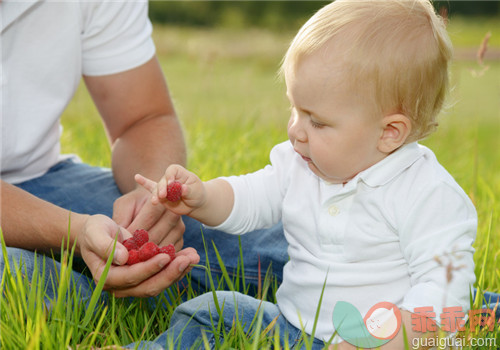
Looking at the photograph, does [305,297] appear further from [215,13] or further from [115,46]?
[215,13]

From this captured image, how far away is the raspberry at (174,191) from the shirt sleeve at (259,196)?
19cm

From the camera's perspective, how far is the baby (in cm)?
135

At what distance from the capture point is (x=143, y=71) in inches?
82.3

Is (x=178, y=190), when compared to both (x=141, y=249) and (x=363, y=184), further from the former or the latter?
(x=363, y=184)

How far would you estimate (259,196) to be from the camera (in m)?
1.61

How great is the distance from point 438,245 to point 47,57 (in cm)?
132

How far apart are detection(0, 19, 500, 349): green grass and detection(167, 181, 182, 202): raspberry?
0.90 feet

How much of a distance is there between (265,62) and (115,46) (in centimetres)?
896

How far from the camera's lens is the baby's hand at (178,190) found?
1.44 m

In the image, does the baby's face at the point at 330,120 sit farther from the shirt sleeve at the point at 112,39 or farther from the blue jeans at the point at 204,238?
the shirt sleeve at the point at 112,39

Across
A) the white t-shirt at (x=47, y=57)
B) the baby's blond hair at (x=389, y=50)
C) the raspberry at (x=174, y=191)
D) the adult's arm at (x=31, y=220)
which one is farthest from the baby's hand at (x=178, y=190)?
the white t-shirt at (x=47, y=57)

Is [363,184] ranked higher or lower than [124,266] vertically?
higher

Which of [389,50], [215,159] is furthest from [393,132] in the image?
[215,159]

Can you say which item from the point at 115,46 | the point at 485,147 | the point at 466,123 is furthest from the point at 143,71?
the point at 466,123
